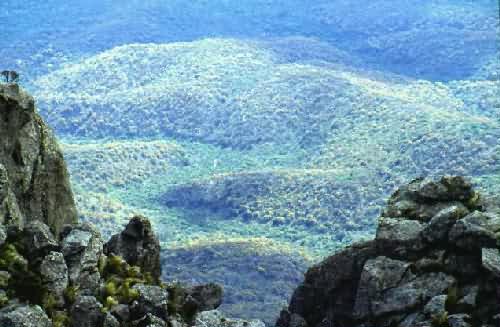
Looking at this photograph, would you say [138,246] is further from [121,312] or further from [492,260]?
[492,260]

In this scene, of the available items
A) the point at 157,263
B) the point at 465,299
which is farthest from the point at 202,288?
the point at 465,299

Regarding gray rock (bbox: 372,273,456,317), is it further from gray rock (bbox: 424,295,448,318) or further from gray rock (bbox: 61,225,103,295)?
gray rock (bbox: 61,225,103,295)

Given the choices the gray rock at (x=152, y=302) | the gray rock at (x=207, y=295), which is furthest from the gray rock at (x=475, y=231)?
the gray rock at (x=152, y=302)

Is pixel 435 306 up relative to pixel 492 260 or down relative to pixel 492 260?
down

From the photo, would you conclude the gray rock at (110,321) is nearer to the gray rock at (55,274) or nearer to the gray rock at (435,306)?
the gray rock at (55,274)

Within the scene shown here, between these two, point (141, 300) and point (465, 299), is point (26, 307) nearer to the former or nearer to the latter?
point (141, 300)

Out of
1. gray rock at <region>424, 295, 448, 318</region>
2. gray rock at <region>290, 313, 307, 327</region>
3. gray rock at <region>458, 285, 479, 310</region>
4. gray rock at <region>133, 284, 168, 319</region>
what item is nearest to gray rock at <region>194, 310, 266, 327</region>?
gray rock at <region>133, 284, 168, 319</region>

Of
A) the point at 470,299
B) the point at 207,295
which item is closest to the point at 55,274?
the point at 207,295
